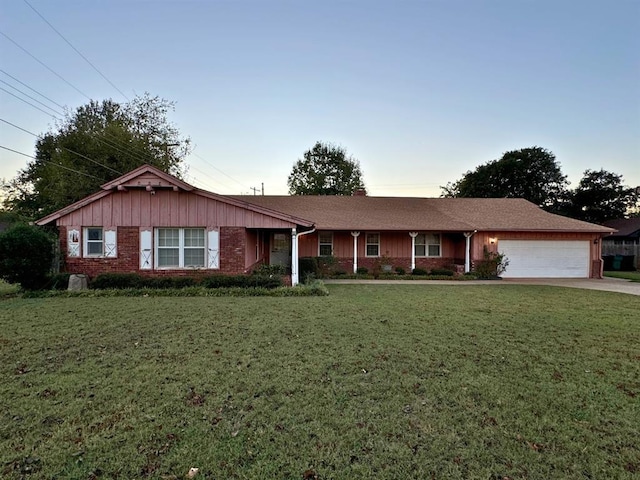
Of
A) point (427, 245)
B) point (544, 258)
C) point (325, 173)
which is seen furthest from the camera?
point (325, 173)

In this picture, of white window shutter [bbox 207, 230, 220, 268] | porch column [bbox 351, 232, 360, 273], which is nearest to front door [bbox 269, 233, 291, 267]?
porch column [bbox 351, 232, 360, 273]

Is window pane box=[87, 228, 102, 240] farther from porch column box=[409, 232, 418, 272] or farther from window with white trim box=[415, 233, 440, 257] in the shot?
window with white trim box=[415, 233, 440, 257]

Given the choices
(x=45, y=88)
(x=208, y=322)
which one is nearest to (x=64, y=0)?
(x=45, y=88)

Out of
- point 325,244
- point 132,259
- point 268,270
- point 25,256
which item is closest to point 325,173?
point 325,244

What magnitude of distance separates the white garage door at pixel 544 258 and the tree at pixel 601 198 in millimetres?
21162

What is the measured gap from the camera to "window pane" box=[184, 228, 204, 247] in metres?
12.9

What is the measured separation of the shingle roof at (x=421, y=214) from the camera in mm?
17562

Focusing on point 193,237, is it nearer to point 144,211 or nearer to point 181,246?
point 181,246

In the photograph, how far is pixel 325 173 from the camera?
41.6 metres

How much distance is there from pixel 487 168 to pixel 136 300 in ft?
124

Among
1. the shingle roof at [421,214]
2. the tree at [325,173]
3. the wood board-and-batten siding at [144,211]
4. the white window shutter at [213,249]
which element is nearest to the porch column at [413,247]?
the shingle roof at [421,214]

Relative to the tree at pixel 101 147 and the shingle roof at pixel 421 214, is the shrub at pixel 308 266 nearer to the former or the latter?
the shingle roof at pixel 421 214

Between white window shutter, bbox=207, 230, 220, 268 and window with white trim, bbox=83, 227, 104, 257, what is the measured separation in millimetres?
3963

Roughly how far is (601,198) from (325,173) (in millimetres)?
28465
